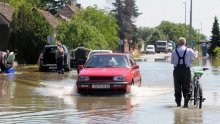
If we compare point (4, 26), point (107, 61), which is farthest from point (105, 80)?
point (4, 26)

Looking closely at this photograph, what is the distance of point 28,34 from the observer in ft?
153

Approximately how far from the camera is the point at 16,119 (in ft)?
42.3

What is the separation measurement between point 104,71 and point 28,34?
28.4m

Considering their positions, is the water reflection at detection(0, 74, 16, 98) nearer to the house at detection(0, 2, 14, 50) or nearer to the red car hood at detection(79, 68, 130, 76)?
the red car hood at detection(79, 68, 130, 76)

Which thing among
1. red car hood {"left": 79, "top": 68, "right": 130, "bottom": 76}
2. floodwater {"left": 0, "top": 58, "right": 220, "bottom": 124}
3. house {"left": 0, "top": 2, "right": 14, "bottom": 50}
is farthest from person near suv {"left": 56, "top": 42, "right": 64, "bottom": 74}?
house {"left": 0, "top": 2, "right": 14, "bottom": 50}

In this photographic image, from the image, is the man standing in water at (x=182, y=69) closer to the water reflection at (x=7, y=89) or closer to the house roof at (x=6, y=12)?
the water reflection at (x=7, y=89)

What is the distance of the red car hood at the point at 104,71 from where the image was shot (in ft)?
61.8

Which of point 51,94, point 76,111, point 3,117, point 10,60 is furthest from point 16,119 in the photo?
point 10,60

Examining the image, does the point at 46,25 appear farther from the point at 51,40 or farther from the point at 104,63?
the point at 104,63

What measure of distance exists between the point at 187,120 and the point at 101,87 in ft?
20.4

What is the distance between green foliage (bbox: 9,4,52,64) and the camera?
46562 millimetres

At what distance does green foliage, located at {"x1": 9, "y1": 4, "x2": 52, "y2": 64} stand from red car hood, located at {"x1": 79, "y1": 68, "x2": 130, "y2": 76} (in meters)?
27.4

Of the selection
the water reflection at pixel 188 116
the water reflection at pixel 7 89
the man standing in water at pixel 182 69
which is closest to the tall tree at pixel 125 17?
the water reflection at pixel 7 89

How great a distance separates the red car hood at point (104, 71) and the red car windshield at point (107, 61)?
0.50m
